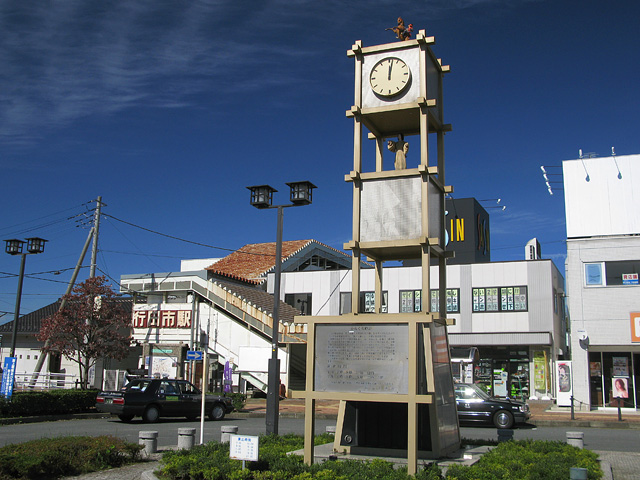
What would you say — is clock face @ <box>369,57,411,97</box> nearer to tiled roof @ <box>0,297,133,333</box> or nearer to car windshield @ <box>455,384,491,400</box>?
car windshield @ <box>455,384,491,400</box>

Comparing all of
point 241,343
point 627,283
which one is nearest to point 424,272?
point 627,283

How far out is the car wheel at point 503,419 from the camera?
69.9 feet

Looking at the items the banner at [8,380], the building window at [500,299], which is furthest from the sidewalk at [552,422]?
the banner at [8,380]

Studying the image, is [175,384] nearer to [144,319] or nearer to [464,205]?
[144,319]

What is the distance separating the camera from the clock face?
1265cm

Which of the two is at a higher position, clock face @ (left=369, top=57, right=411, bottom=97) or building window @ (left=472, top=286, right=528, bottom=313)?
clock face @ (left=369, top=57, right=411, bottom=97)

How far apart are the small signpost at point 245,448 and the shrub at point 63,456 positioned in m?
3.65

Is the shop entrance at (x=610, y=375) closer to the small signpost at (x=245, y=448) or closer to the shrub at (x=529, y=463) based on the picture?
the shrub at (x=529, y=463)

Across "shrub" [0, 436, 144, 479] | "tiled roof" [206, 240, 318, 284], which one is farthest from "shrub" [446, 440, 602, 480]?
"tiled roof" [206, 240, 318, 284]

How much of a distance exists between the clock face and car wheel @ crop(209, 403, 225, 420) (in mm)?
15179

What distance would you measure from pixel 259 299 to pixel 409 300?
8.84m

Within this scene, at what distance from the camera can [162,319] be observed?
36281mm

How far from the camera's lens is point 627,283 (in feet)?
91.0

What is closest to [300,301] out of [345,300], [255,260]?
[345,300]
